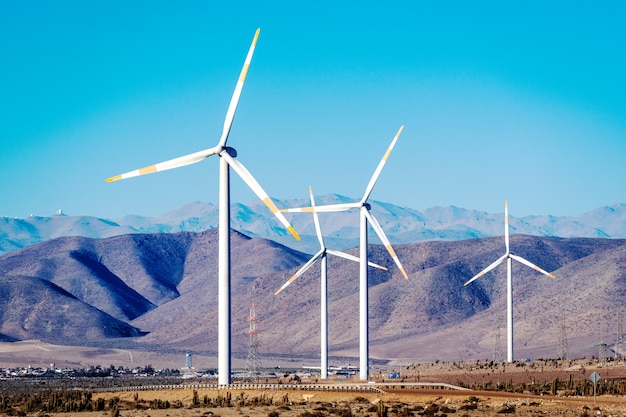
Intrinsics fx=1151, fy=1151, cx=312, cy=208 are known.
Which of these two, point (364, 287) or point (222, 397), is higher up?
point (364, 287)

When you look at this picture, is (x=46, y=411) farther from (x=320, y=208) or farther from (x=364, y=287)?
(x=320, y=208)

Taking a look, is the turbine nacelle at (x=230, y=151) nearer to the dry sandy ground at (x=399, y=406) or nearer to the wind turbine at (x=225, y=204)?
the wind turbine at (x=225, y=204)

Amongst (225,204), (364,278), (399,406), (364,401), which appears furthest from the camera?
(364,278)

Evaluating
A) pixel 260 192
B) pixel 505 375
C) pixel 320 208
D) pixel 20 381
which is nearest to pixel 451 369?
pixel 505 375

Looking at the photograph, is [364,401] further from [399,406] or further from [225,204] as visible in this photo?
[225,204]

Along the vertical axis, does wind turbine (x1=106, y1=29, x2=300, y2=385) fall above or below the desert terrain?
above

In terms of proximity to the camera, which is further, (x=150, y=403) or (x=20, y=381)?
(x=20, y=381)

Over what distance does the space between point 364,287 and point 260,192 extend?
87.4ft

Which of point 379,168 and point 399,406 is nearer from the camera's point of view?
point 399,406

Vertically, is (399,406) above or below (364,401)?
above

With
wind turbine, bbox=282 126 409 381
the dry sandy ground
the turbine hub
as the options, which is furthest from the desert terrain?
the turbine hub

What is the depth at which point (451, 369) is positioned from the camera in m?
131

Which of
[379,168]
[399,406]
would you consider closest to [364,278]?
[379,168]

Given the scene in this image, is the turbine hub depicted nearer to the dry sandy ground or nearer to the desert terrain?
the desert terrain
